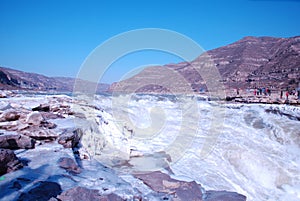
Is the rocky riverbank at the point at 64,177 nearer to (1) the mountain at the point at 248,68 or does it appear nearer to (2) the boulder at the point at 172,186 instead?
(2) the boulder at the point at 172,186

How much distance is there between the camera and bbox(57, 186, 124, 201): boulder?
2398 millimetres

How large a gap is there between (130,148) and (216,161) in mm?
2411

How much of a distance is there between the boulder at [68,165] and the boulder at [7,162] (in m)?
0.60

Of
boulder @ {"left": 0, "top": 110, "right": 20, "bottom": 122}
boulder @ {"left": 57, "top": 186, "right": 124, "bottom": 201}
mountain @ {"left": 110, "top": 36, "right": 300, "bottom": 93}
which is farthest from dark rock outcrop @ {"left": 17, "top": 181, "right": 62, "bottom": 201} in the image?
mountain @ {"left": 110, "top": 36, "right": 300, "bottom": 93}

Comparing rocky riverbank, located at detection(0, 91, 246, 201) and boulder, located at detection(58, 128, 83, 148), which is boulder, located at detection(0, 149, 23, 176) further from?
boulder, located at detection(58, 128, 83, 148)

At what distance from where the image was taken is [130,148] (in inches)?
230

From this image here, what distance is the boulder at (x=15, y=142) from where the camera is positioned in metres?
3.50

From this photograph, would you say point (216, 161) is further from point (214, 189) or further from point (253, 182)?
point (214, 189)

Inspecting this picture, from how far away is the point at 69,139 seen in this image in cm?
442

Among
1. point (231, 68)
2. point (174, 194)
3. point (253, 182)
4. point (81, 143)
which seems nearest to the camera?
point (174, 194)

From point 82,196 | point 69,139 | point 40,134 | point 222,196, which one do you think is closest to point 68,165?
point 82,196

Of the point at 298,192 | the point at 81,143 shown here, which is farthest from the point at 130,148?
the point at 298,192

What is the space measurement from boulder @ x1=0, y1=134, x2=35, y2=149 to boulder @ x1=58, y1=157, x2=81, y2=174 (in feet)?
2.81

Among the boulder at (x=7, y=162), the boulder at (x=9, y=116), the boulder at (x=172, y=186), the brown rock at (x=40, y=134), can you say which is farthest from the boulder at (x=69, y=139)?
the boulder at (x=9, y=116)
